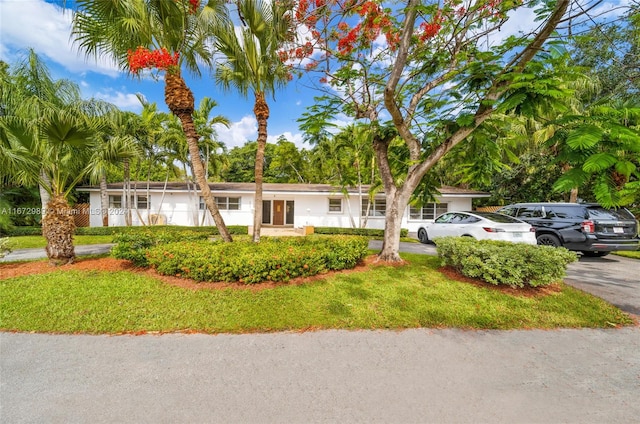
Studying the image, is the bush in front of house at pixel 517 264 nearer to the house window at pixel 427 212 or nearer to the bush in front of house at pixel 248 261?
the bush in front of house at pixel 248 261

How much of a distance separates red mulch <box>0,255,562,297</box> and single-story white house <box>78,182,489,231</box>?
30.3 feet

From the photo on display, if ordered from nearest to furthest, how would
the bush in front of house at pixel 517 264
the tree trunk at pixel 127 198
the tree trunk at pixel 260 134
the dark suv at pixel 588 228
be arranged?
the bush in front of house at pixel 517 264 < the tree trunk at pixel 260 134 < the dark suv at pixel 588 228 < the tree trunk at pixel 127 198

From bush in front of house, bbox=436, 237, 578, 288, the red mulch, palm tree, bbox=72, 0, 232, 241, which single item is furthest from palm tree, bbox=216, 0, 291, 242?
bush in front of house, bbox=436, 237, 578, 288

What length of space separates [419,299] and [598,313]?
2.86 metres

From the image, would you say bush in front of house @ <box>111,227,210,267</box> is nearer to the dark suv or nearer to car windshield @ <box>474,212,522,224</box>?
car windshield @ <box>474,212,522,224</box>

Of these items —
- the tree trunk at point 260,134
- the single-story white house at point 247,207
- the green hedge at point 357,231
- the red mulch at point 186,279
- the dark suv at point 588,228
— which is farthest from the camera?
the single-story white house at point 247,207

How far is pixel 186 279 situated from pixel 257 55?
598 centimetres

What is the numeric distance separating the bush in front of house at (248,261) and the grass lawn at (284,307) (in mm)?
360

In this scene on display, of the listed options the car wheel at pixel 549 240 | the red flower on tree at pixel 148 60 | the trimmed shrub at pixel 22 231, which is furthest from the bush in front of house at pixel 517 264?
the trimmed shrub at pixel 22 231

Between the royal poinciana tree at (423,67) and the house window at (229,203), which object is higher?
the royal poinciana tree at (423,67)

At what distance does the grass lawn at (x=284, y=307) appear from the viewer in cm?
363

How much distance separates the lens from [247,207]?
16.7 meters

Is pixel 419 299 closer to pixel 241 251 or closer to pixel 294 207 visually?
pixel 241 251

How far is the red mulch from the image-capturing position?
4784 millimetres
